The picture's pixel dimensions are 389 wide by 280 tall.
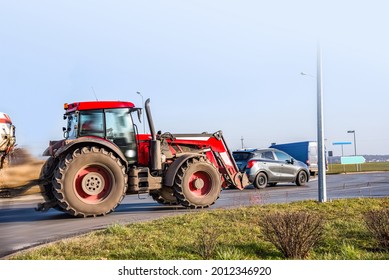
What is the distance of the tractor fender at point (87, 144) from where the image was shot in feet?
33.6

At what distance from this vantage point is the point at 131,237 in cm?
726

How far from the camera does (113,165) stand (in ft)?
34.3

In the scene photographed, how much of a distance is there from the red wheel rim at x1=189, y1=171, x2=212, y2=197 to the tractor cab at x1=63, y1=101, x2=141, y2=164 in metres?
1.66

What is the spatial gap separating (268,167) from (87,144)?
9.46 metres

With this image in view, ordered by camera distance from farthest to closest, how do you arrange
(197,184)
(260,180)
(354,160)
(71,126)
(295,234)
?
(354,160) → (260,180) → (197,184) → (71,126) → (295,234)

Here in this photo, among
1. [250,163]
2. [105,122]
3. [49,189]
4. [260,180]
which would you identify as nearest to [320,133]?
[105,122]

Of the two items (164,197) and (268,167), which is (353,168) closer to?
(268,167)

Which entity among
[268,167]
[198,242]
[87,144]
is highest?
[87,144]

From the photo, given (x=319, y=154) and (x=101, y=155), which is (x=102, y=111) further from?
(x=319, y=154)

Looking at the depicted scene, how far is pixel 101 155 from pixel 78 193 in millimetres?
988

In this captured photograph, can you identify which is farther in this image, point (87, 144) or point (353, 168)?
point (353, 168)

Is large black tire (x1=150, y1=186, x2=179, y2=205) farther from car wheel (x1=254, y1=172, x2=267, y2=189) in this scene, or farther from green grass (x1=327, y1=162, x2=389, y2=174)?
green grass (x1=327, y1=162, x2=389, y2=174)
